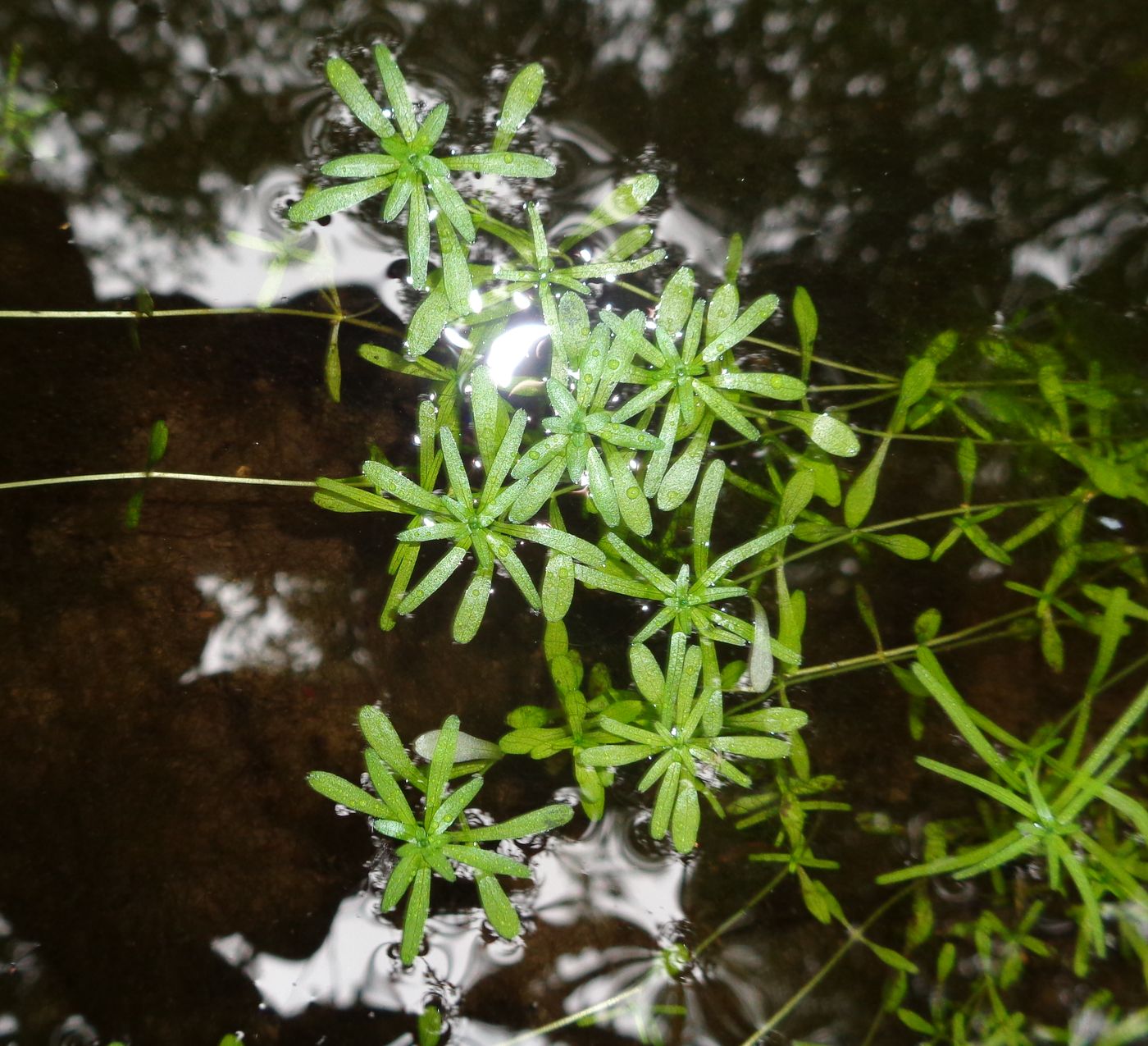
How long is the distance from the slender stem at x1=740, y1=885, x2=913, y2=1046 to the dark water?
3 centimetres

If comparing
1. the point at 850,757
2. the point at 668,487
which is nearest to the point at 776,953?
the point at 850,757

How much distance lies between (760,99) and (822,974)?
2.85 metres

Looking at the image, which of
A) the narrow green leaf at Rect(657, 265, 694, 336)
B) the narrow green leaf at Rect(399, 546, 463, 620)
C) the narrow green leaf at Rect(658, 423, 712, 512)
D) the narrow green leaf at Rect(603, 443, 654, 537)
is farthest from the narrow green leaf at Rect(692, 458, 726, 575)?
the narrow green leaf at Rect(399, 546, 463, 620)

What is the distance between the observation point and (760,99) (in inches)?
99.0

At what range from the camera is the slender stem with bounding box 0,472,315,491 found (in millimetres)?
2189

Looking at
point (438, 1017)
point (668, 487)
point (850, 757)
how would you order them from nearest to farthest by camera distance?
point (668, 487), point (438, 1017), point (850, 757)

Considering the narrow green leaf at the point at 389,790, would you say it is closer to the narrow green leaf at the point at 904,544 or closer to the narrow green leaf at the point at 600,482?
the narrow green leaf at the point at 600,482

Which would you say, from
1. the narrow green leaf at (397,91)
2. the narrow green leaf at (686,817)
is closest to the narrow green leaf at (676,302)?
the narrow green leaf at (397,91)

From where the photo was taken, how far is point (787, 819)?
2270 millimetres

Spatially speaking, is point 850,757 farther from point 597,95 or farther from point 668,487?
point 597,95

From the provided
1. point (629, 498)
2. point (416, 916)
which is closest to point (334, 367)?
point (629, 498)

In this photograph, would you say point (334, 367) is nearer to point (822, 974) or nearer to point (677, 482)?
point (677, 482)

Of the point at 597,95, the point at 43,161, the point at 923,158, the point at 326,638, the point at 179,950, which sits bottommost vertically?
the point at 179,950

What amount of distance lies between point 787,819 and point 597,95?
2.37 m
